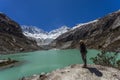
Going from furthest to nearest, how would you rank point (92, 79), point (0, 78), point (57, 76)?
point (0, 78) < point (57, 76) < point (92, 79)

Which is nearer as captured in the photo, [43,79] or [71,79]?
[71,79]

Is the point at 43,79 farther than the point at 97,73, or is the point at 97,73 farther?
the point at 43,79

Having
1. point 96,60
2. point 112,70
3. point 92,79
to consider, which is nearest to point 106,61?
point 96,60

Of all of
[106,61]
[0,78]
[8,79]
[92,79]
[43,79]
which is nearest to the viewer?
[92,79]

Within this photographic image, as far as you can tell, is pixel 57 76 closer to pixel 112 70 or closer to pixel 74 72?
pixel 74 72

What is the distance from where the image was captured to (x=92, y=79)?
23.3 metres

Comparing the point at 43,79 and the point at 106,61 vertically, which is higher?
the point at 106,61

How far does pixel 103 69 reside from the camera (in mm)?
25984

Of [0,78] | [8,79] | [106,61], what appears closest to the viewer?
[106,61]

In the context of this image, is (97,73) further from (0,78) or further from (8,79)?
(0,78)

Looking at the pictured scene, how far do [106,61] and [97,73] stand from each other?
2650cm

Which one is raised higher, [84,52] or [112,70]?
[84,52]

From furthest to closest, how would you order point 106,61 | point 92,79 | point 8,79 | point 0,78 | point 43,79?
1. point 0,78
2. point 8,79
3. point 106,61
4. point 43,79
5. point 92,79

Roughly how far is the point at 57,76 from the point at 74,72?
1856mm
